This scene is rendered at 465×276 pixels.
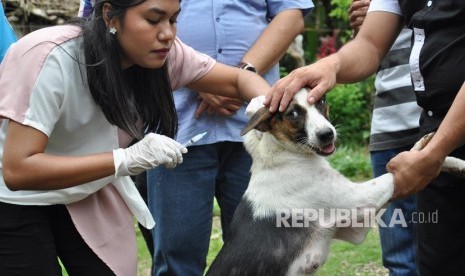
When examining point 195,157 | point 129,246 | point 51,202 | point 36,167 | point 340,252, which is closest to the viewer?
point 36,167

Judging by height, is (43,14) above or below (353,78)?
below

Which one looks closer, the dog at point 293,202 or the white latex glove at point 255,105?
the dog at point 293,202

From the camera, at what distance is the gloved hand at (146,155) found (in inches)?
147

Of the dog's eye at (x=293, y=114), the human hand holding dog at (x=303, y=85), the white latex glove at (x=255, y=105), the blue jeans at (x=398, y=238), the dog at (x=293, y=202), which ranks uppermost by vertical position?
the human hand holding dog at (x=303, y=85)

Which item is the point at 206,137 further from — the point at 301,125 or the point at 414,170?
the point at 414,170

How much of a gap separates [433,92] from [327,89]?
50cm

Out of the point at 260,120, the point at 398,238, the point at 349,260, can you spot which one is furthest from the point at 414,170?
the point at 349,260

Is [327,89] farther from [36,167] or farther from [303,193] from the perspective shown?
[36,167]

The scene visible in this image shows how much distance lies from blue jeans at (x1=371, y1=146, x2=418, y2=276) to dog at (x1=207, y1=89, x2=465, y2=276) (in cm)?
104

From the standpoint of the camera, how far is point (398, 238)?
16.9 feet

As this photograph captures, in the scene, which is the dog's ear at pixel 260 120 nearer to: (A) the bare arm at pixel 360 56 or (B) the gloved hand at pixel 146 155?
(A) the bare arm at pixel 360 56

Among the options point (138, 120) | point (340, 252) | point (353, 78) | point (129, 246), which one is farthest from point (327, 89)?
point (340, 252)

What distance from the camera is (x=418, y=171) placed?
377cm

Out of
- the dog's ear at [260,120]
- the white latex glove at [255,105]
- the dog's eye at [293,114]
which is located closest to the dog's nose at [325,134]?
the dog's eye at [293,114]
